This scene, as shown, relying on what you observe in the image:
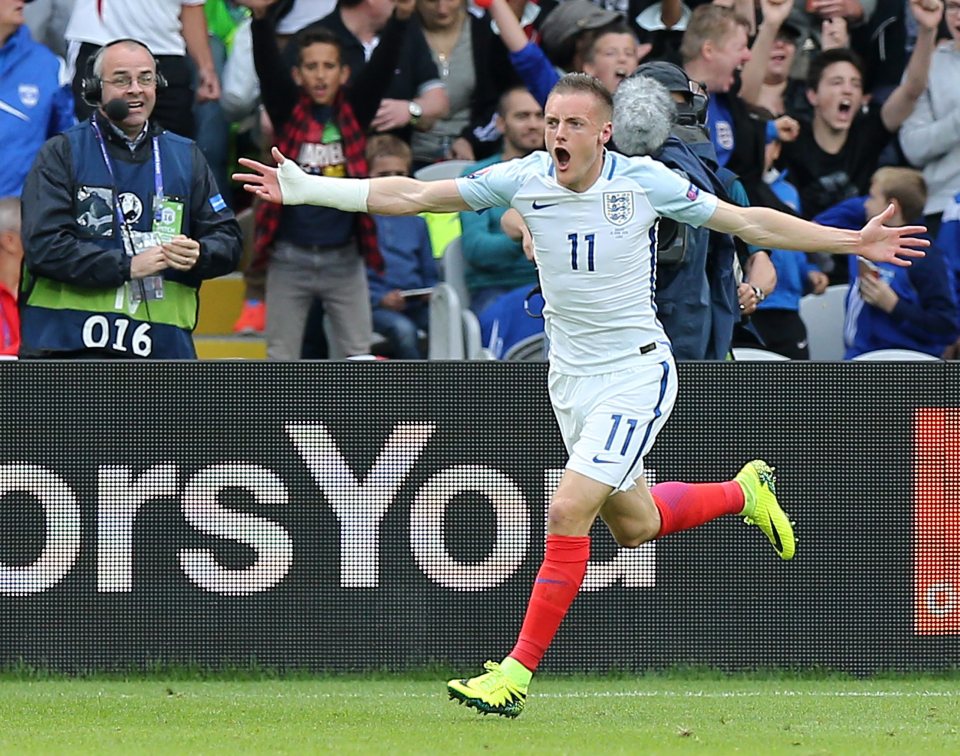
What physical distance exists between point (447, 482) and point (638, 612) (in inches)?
41.3

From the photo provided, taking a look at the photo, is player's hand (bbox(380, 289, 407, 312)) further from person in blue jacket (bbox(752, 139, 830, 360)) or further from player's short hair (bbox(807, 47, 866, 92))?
player's short hair (bbox(807, 47, 866, 92))

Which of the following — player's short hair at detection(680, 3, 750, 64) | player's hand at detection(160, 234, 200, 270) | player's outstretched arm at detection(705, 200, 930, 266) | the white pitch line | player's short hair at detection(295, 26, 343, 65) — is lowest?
the white pitch line

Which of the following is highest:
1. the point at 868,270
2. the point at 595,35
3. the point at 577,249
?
the point at 595,35

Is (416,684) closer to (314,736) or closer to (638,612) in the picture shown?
(638,612)

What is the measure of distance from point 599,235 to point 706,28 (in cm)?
391

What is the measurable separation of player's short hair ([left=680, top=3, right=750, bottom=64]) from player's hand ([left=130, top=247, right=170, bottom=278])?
3499 millimetres

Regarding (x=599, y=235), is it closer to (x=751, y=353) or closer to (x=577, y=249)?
(x=577, y=249)

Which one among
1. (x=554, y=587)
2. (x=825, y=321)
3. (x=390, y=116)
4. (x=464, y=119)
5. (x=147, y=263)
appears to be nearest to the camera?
(x=554, y=587)

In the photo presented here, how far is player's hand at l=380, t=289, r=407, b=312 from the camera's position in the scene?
10836 millimetres

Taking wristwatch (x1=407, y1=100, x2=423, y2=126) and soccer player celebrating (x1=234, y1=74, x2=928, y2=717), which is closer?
soccer player celebrating (x1=234, y1=74, x2=928, y2=717)

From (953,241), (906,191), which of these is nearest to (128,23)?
(906,191)

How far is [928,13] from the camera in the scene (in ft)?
37.4

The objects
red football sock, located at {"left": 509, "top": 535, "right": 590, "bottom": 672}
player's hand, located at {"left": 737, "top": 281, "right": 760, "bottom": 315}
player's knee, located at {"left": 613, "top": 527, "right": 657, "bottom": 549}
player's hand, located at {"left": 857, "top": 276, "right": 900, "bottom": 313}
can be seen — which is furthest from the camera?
player's hand, located at {"left": 857, "top": 276, "right": 900, "bottom": 313}

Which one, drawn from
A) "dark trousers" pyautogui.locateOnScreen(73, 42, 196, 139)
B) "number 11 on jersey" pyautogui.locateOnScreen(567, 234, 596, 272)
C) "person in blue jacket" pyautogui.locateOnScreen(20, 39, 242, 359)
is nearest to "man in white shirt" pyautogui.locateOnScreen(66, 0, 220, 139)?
"dark trousers" pyautogui.locateOnScreen(73, 42, 196, 139)
